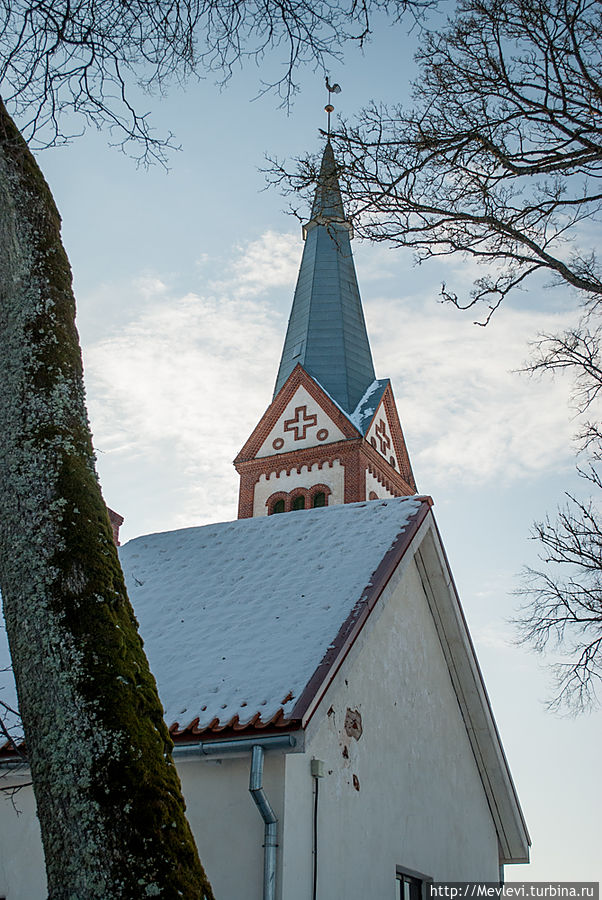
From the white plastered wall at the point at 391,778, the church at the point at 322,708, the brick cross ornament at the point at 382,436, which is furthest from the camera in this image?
the brick cross ornament at the point at 382,436

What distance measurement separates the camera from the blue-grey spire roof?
32.7 meters

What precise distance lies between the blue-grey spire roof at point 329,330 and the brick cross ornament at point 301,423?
1150mm

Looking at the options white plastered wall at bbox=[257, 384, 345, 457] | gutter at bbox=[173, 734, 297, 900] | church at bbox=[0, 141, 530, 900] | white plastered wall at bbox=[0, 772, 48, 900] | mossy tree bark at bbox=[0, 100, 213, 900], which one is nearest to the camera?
mossy tree bark at bbox=[0, 100, 213, 900]

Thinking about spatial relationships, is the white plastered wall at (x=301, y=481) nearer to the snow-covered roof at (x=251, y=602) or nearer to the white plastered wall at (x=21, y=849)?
the snow-covered roof at (x=251, y=602)

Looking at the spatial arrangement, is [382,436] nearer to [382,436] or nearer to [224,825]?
[382,436]

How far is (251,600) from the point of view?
957cm

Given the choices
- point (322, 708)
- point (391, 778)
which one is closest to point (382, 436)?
point (391, 778)

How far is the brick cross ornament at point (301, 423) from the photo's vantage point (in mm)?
31422

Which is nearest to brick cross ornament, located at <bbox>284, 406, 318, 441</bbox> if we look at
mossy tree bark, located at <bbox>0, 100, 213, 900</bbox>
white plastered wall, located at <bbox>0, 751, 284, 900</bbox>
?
white plastered wall, located at <bbox>0, 751, 284, 900</bbox>

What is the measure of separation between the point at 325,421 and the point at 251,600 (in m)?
21.8

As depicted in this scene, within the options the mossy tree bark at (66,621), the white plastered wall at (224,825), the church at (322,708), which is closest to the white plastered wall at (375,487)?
the church at (322,708)

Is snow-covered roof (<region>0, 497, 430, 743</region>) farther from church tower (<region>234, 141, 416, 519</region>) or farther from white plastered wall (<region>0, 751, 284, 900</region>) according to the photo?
church tower (<region>234, 141, 416, 519</region>)

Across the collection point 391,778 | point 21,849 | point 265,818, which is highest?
point 391,778

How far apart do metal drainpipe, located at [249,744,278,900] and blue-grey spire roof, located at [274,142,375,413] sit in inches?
979
